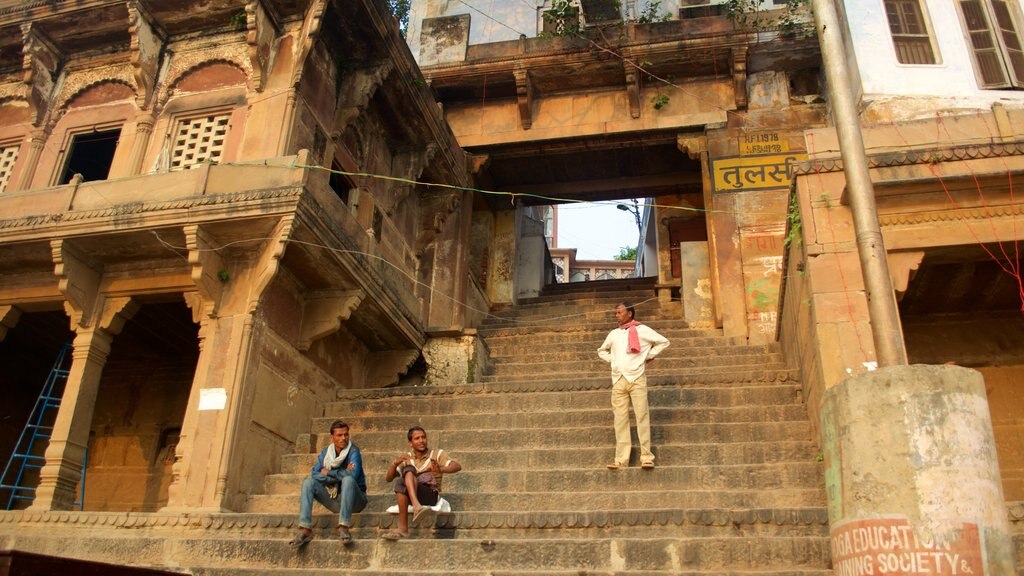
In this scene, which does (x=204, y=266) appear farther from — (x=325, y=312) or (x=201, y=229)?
(x=325, y=312)

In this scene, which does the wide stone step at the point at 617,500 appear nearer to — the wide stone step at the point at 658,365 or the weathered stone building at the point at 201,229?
the weathered stone building at the point at 201,229

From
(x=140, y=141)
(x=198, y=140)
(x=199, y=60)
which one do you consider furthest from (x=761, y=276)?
(x=140, y=141)

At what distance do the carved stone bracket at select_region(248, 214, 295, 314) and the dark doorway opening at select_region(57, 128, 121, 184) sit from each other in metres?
3.15

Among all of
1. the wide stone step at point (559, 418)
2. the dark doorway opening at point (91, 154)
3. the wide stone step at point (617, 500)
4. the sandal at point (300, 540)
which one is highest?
the dark doorway opening at point (91, 154)

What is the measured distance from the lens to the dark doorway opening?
10.0 meters

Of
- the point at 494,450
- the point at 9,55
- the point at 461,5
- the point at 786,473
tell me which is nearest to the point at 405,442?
the point at 494,450

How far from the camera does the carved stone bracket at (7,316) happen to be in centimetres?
913

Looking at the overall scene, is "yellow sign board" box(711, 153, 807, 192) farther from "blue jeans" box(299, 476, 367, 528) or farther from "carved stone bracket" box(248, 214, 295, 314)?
"blue jeans" box(299, 476, 367, 528)

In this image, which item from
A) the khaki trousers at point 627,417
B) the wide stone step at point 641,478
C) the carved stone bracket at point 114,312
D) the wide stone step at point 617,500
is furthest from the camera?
the carved stone bracket at point 114,312

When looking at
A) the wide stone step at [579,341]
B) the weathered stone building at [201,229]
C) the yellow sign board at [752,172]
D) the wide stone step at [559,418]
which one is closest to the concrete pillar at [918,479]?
the wide stone step at [559,418]

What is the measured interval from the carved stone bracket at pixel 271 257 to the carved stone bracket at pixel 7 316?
3390mm

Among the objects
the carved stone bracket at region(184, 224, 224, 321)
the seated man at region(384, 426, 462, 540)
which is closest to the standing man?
the seated man at region(384, 426, 462, 540)

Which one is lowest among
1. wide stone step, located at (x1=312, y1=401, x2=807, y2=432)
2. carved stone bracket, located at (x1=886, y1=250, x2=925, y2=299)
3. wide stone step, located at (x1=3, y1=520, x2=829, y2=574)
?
wide stone step, located at (x1=3, y1=520, x2=829, y2=574)

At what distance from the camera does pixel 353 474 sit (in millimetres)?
6238
